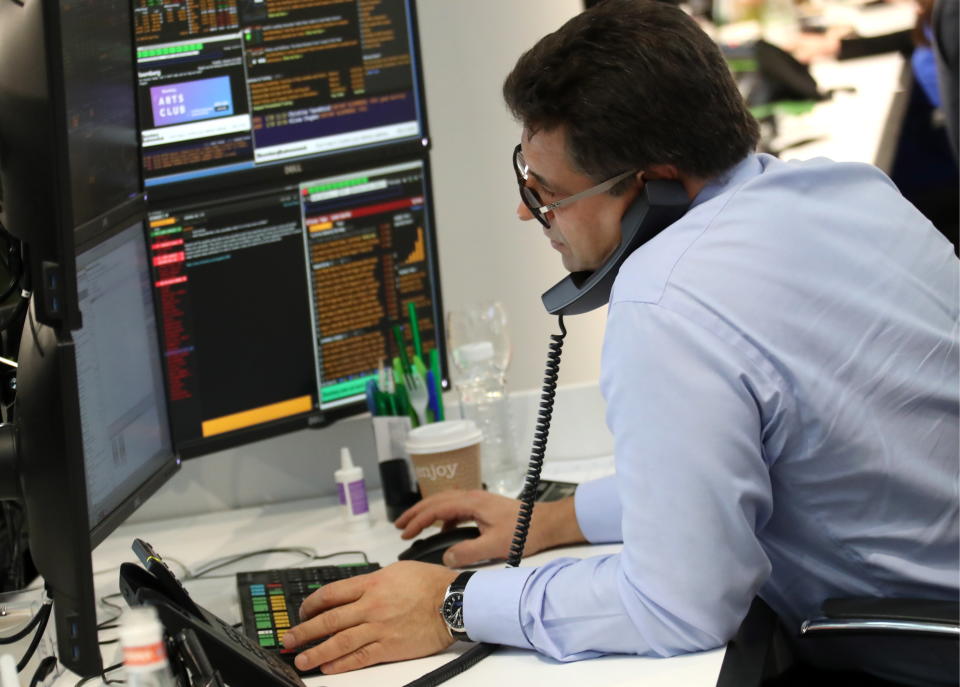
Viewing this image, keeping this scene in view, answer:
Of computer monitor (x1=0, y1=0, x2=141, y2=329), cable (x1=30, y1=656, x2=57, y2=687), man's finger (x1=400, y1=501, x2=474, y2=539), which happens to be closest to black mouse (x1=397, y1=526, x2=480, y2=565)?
man's finger (x1=400, y1=501, x2=474, y2=539)

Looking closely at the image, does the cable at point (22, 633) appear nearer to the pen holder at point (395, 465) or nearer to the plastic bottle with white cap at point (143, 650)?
the plastic bottle with white cap at point (143, 650)

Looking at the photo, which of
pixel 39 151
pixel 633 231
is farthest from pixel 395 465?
pixel 39 151

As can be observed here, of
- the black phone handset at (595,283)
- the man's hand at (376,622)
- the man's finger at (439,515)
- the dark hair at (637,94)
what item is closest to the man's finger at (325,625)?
the man's hand at (376,622)

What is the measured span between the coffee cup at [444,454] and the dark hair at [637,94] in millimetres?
605

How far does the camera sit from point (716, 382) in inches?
45.5

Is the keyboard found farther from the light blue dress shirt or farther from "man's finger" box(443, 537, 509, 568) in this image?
the light blue dress shirt

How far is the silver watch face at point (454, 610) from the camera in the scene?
1323 millimetres

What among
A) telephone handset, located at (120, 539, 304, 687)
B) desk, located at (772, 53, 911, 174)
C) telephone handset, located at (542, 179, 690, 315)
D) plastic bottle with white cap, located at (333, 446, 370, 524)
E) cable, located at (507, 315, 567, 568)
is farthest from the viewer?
desk, located at (772, 53, 911, 174)

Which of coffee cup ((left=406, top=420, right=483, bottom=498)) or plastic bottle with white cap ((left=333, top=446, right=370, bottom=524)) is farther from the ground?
coffee cup ((left=406, top=420, right=483, bottom=498))

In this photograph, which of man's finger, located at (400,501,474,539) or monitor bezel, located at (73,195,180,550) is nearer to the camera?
monitor bezel, located at (73,195,180,550)

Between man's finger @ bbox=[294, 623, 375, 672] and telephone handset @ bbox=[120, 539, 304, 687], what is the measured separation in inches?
4.5

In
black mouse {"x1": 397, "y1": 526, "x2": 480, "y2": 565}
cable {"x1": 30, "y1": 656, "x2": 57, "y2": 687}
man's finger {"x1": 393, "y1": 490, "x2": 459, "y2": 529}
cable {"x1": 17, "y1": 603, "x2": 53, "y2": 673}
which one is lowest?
black mouse {"x1": 397, "y1": 526, "x2": 480, "y2": 565}

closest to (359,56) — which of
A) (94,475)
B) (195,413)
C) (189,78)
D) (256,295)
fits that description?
(189,78)

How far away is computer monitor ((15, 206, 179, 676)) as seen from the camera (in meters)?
1.05
